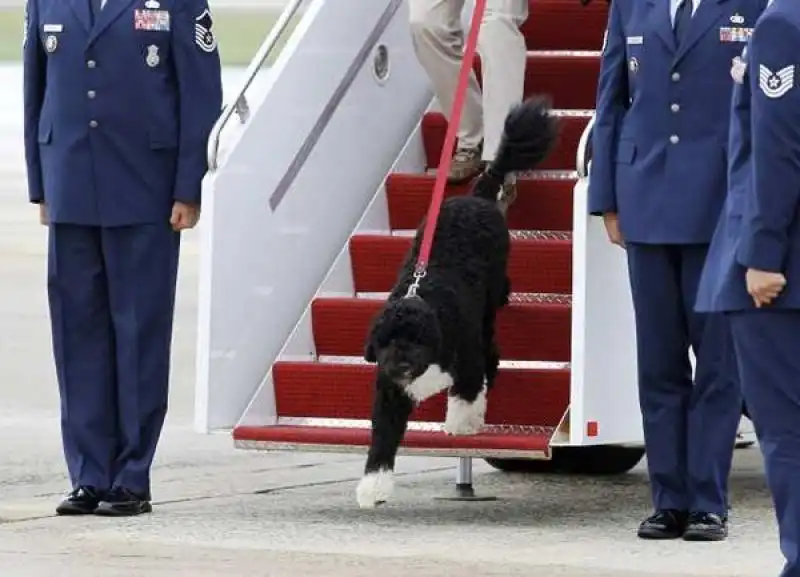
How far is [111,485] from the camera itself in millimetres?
7816

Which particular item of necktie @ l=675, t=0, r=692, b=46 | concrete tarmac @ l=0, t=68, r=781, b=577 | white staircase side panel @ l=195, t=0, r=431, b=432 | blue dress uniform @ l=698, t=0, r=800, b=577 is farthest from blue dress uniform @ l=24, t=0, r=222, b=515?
Answer: blue dress uniform @ l=698, t=0, r=800, b=577

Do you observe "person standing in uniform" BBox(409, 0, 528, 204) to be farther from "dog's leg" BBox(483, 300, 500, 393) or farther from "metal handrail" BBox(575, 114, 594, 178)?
"metal handrail" BBox(575, 114, 594, 178)

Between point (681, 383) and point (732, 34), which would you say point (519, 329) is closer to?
point (681, 383)

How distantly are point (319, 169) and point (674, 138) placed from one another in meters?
1.84

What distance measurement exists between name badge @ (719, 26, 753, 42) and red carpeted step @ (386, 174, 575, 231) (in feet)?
5.08

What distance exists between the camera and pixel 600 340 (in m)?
7.48

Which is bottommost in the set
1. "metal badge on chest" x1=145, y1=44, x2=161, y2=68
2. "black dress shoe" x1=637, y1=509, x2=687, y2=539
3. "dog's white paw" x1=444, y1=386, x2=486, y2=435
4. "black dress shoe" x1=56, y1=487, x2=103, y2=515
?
"black dress shoe" x1=56, y1=487, x2=103, y2=515

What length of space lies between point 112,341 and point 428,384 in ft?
3.82

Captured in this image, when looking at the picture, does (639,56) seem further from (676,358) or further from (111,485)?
(111,485)

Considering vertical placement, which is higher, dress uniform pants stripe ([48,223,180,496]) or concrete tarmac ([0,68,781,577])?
dress uniform pants stripe ([48,223,180,496])

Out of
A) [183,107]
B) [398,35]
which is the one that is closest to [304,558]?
[183,107]

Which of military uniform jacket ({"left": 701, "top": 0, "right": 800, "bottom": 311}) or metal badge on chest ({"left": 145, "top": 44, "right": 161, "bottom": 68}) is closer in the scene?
military uniform jacket ({"left": 701, "top": 0, "right": 800, "bottom": 311})

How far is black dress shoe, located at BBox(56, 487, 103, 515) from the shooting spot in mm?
7734

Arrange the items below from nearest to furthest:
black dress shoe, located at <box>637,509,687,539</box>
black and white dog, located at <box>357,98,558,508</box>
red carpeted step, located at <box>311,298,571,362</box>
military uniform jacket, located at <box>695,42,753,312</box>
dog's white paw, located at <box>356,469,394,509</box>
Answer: military uniform jacket, located at <box>695,42,753,312</box> → black dress shoe, located at <box>637,509,687,539</box> → black and white dog, located at <box>357,98,558,508</box> → dog's white paw, located at <box>356,469,394,509</box> → red carpeted step, located at <box>311,298,571,362</box>
